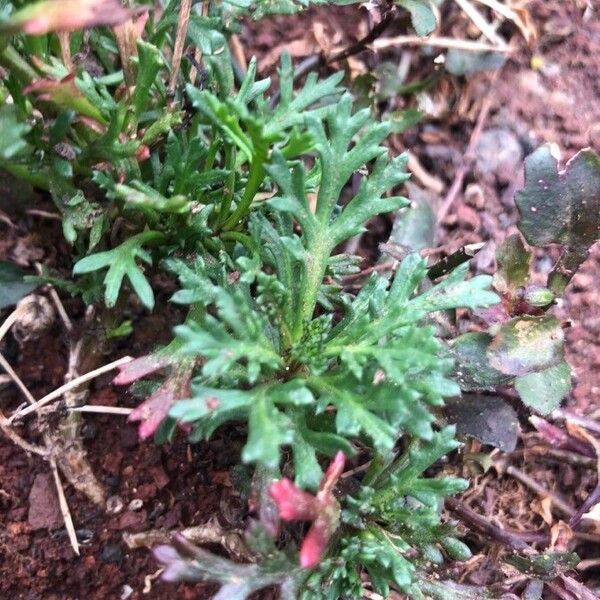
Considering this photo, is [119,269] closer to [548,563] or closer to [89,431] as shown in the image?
[89,431]

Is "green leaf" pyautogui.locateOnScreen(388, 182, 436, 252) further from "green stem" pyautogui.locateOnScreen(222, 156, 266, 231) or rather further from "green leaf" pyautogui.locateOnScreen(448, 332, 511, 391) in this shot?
"green stem" pyautogui.locateOnScreen(222, 156, 266, 231)

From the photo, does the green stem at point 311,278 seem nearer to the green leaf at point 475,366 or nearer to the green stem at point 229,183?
the green stem at point 229,183

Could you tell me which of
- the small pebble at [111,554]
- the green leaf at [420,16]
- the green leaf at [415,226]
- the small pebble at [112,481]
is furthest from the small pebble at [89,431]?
the green leaf at [420,16]

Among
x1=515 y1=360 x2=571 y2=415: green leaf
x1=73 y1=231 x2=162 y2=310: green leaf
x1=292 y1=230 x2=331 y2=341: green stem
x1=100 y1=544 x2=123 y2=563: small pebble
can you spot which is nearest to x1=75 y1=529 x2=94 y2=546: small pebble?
x1=100 y1=544 x2=123 y2=563: small pebble

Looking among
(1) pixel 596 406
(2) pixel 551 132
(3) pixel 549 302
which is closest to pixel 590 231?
(3) pixel 549 302

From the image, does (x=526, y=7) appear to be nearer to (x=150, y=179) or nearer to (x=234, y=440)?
(x=150, y=179)

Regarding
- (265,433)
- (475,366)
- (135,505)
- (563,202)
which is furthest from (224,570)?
(563,202)
